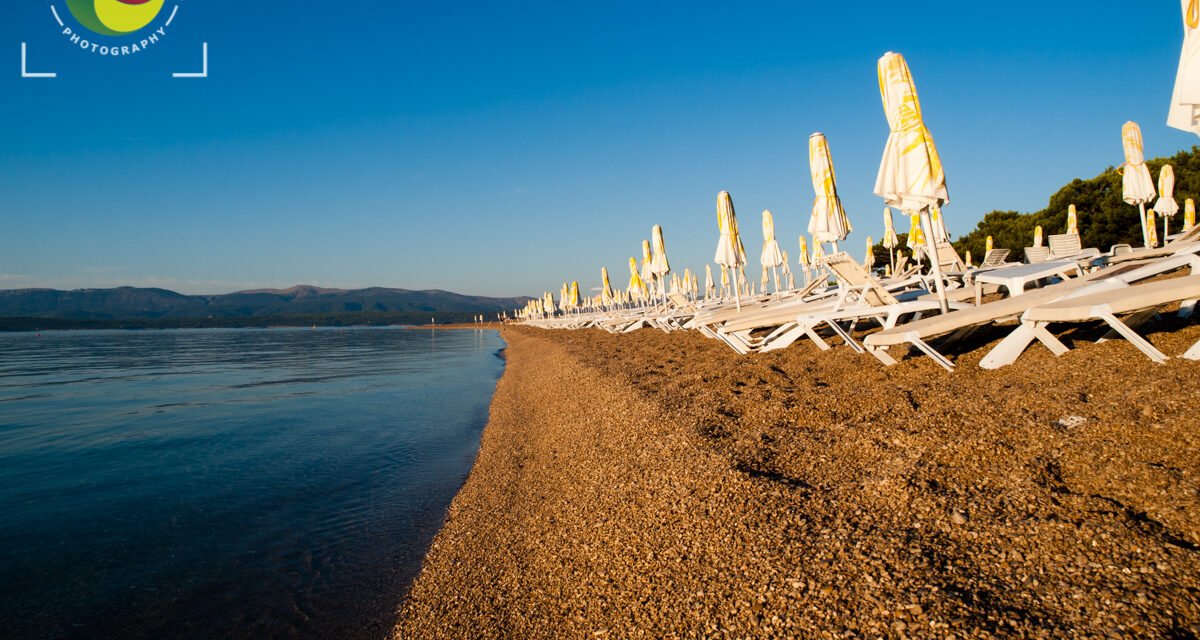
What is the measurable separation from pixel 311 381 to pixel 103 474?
9632 mm

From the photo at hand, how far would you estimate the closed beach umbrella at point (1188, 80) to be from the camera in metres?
2.45

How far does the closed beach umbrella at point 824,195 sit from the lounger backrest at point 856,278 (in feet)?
6.14

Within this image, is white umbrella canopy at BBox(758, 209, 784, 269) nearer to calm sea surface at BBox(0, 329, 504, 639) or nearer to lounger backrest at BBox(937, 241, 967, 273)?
lounger backrest at BBox(937, 241, 967, 273)

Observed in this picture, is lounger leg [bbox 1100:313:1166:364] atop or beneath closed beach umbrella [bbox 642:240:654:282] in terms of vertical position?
beneath

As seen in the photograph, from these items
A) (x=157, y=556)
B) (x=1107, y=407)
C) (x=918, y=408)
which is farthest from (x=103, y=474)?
(x=1107, y=407)

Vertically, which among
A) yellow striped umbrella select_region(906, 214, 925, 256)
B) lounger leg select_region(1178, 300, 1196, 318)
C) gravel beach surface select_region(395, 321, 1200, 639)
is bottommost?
gravel beach surface select_region(395, 321, 1200, 639)

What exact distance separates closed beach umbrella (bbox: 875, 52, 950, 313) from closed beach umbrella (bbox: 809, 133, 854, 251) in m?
3.37

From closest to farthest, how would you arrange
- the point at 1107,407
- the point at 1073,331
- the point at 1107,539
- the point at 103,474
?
the point at 1107,539 → the point at 1107,407 → the point at 1073,331 → the point at 103,474

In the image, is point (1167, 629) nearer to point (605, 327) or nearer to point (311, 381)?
point (311, 381)

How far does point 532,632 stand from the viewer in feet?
8.96

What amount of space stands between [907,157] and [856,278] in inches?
82.2

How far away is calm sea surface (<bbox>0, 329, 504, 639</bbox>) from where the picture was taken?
140 inches

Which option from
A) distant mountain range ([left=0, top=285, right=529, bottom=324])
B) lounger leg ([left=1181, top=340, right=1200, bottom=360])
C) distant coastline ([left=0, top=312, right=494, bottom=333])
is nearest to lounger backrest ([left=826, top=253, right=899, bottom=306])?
lounger leg ([left=1181, top=340, right=1200, bottom=360])

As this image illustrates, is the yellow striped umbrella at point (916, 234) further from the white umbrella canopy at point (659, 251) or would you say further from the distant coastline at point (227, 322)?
the distant coastline at point (227, 322)
